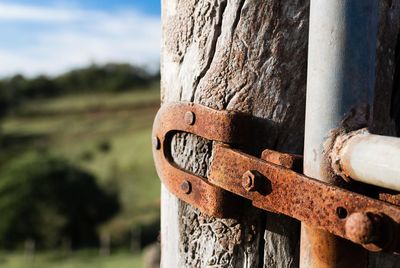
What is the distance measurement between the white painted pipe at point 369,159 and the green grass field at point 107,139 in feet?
92.2

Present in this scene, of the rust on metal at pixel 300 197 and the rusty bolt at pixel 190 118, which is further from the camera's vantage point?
the rusty bolt at pixel 190 118

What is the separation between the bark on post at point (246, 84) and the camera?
3.99 ft

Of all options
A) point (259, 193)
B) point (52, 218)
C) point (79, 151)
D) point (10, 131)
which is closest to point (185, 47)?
point (259, 193)

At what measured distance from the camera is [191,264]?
1.32m

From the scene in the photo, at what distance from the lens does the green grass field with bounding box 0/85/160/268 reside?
31641mm

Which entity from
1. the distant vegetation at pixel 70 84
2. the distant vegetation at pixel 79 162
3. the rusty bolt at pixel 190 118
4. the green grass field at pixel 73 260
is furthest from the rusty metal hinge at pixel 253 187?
the distant vegetation at pixel 70 84

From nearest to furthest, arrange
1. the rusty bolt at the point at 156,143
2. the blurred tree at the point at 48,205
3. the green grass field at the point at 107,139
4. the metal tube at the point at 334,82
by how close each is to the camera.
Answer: the metal tube at the point at 334,82 → the rusty bolt at the point at 156,143 → the blurred tree at the point at 48,205 → the green grass field at the point at 107,139

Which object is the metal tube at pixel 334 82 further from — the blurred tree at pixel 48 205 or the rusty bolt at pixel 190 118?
the blurred tree at pixel 48 205

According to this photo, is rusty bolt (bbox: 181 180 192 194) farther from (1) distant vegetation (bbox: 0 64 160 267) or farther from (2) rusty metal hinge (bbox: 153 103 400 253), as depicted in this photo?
(1) distant vegetation (bbox: 0 64 160 267)

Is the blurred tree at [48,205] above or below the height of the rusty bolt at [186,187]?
below

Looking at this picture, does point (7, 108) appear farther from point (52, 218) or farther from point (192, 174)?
point (192, 174)

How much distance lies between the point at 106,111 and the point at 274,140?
147 feet

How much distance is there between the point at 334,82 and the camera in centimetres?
108

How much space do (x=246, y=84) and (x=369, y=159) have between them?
31cm
